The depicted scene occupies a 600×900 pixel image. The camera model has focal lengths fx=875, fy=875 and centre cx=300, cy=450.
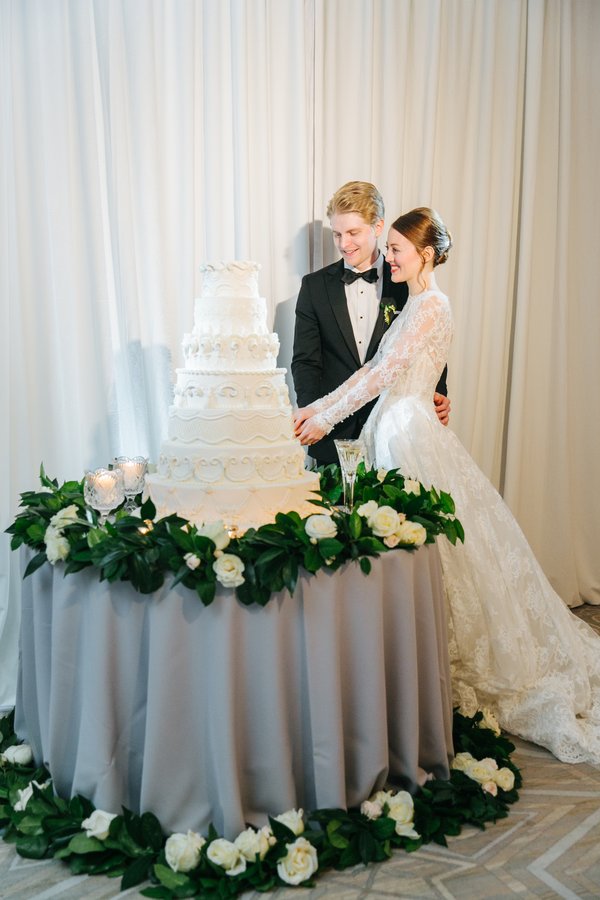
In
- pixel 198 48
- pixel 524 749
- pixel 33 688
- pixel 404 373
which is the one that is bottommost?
pixel 524 749

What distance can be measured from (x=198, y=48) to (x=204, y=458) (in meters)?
2.03

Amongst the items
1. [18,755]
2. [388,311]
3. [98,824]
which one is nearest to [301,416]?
[388,311]

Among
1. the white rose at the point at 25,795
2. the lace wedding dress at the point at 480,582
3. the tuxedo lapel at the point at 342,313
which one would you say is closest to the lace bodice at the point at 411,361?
the lace wedding dress at the point at 480,582

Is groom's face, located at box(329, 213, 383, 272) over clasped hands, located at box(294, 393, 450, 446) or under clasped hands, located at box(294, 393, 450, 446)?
over

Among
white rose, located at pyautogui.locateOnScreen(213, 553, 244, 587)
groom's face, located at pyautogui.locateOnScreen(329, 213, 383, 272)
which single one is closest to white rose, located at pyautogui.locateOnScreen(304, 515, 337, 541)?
white rose, located at pyautogui.locateOnScreen(213, 553, 244, 587)

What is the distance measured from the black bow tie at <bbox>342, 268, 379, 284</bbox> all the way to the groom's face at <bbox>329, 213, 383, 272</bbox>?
4 cm

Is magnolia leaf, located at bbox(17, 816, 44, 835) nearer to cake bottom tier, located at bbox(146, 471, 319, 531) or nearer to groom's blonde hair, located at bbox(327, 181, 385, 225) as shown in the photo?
cake bottom tier, located at bbox(146, 471, 319, 531)

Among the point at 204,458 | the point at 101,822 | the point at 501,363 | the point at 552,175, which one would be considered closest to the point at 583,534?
the point at 501,363

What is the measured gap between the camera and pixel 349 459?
106 inches

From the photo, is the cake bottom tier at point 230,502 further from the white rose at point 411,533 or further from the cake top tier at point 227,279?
the cake top tier at point 227,279

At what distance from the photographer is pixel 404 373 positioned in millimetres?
3490

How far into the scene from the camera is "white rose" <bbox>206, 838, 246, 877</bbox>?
7.56 feet

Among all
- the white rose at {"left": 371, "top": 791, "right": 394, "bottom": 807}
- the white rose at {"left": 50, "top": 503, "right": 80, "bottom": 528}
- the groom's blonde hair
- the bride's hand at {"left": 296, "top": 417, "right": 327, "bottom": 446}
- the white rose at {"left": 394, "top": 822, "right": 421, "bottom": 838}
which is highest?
the groom's blonde hair

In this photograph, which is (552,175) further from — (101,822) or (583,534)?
(101,822)
